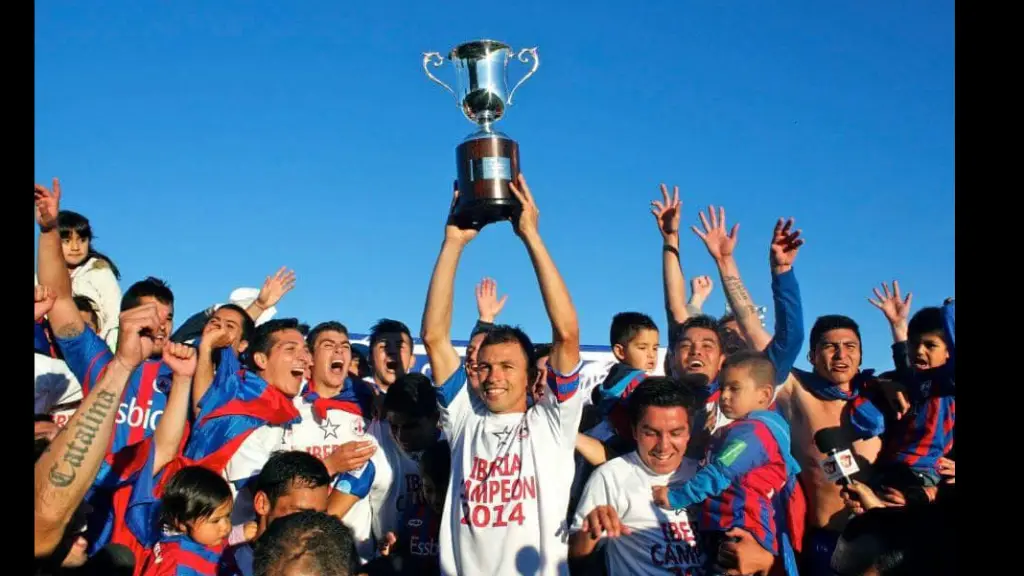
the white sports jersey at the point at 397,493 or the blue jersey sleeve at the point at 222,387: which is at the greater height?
the blue jersey sleeve at the point at 222,387

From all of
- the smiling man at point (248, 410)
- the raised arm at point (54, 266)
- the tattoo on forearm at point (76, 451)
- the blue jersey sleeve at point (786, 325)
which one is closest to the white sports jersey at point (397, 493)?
the smiling man at point (248, 410)

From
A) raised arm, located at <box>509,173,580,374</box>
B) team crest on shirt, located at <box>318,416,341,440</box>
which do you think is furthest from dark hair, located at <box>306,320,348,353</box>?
raised arm, located at <box>509,173,580,374</box>

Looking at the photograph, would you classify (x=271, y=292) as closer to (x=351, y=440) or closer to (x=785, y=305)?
(x=351, y=440)

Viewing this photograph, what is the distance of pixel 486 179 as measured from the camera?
548 cm

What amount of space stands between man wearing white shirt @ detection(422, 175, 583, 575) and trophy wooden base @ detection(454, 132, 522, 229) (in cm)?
23

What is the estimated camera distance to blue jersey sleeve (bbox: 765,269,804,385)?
5.41 metres

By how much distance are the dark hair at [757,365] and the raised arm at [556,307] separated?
37.6 inches

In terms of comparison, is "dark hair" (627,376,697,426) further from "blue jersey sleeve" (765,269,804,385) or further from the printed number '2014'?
the printed number '2014'

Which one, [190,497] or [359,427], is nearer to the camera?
[190,497]

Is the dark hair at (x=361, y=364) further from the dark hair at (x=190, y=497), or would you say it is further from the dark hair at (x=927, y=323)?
the dark hair at (x=927, y=323)

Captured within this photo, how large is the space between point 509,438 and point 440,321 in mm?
741

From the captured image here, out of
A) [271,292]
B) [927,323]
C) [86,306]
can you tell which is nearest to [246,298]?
[271,292]

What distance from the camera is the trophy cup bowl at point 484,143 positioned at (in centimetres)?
547
